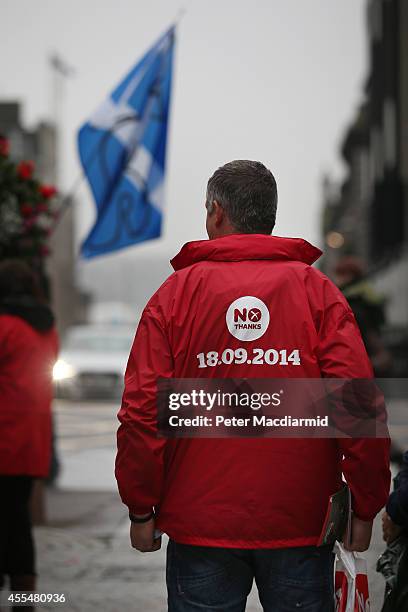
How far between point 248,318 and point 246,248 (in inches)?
8.3

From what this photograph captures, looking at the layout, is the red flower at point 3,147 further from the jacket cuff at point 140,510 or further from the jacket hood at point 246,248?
the jacket cuff at point 140,510

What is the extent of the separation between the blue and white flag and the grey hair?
4011 millimetres

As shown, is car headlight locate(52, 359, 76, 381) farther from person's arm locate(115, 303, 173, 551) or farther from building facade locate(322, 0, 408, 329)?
person's arm locate(115, 303, 173, 551)

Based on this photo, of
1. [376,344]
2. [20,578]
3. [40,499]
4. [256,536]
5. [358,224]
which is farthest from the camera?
[358,224]

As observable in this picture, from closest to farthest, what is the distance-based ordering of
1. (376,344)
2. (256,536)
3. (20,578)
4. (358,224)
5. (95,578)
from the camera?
1. (256,536)
2. (20,578)
3. (95,578)
4. (376,344)
5. (358,224)

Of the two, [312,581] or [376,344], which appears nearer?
[312,581]

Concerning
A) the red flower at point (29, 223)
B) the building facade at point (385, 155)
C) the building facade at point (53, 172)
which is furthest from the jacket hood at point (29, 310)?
the building facade at point (53, 172)

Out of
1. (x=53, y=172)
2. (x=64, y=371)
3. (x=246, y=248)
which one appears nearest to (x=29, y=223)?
(x=246, y=248)

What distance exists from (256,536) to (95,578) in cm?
358

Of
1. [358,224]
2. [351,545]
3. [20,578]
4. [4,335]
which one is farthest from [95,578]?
[358,224]

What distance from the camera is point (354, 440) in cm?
303

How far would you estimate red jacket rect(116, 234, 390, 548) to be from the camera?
118 inches

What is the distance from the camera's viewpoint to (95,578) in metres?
6.38

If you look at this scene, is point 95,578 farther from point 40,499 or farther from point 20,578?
point 40,499
